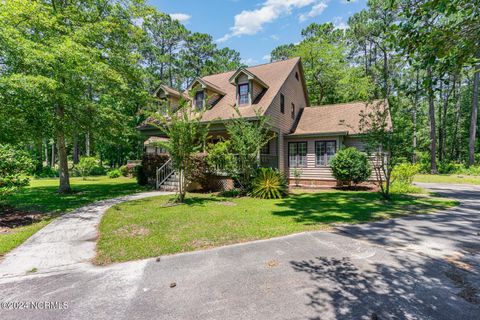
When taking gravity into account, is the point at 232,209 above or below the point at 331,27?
below

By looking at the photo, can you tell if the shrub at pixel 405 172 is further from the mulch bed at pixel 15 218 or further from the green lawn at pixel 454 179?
the mulch bed at pixel 15 218

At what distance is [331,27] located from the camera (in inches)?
1111

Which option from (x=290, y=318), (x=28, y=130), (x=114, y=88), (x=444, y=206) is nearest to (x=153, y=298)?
(x=290, y=318)

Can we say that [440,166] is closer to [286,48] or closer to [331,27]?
[331,27]

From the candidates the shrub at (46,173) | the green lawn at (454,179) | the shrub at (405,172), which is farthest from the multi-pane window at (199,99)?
the shrub at (46,173)

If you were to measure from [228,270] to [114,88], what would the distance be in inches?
Answer: 514

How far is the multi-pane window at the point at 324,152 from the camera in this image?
15445 millimetres

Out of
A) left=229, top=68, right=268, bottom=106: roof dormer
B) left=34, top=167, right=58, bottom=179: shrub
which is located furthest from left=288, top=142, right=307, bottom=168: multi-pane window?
left=34, top=167, right=58, bottom=179: shrub

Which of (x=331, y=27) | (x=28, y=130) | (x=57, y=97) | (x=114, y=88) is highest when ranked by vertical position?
(x=331, y=27)

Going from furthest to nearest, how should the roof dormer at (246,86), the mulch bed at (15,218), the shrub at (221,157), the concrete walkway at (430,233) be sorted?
the roof dormer at (246,86) → the shrub at (221,157) → the mulch bed at (15,218) → the concrete walkway at (430,233)

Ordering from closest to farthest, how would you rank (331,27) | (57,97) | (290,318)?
(290,318)
(57,97)
(331,27)

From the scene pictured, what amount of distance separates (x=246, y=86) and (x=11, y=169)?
40.0 ft

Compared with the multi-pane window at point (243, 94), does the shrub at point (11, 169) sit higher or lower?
lower

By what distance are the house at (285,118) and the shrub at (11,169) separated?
23.8 feet
